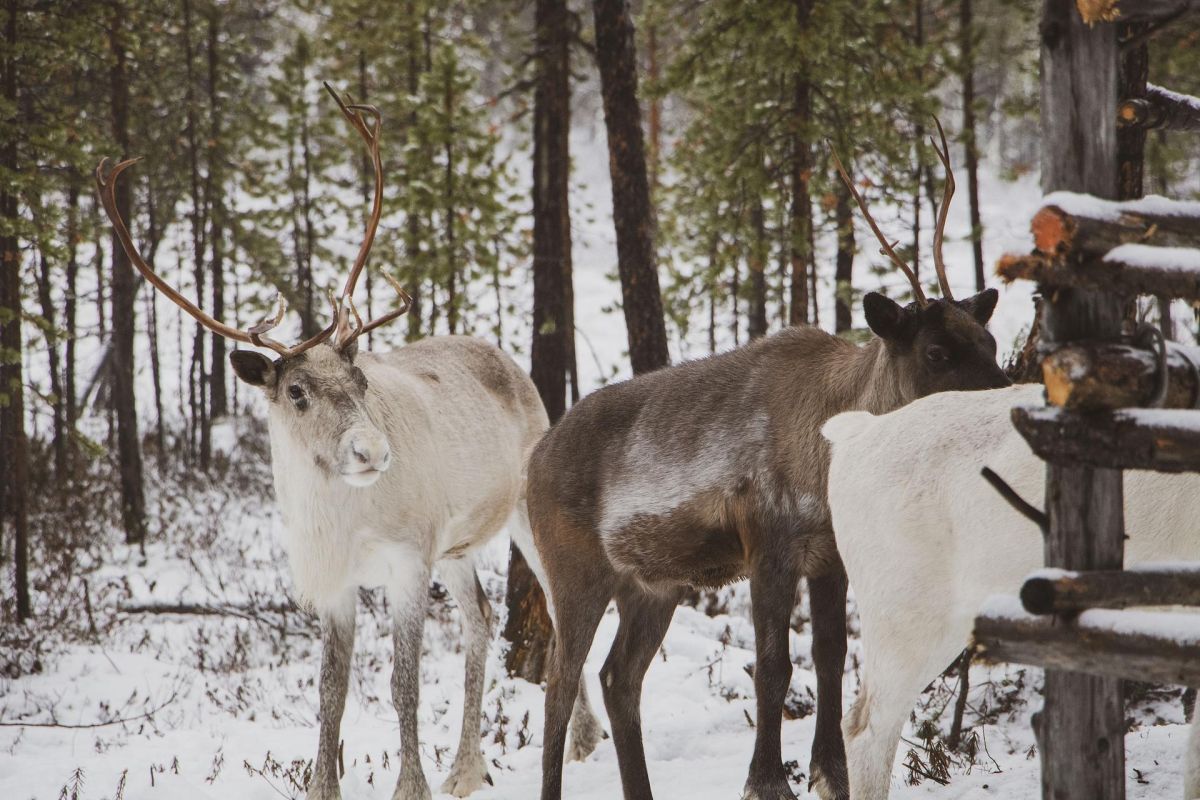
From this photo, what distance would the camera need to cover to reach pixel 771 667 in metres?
4.81

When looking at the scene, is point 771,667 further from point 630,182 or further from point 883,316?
point 630,182

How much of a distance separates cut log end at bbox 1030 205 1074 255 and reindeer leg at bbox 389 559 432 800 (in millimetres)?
4178

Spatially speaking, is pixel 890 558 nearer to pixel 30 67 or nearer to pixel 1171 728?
pixel 1171 728

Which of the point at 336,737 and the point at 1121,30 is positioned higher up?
the point at 1121,30

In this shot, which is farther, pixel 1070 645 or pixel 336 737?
pixel 336 737

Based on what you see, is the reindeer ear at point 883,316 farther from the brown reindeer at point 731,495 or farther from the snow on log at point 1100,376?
the snow on log at point 1100,376

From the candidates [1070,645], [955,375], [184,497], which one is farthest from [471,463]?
[184,497]

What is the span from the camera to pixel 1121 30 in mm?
3014

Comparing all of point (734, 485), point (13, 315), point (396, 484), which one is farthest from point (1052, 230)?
point (13, 315)

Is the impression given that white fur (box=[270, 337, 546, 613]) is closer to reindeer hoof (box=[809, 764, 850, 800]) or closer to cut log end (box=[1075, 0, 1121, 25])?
reindeer hoof (box=[809, 764, 850, 800])

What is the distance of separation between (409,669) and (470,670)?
970 mm

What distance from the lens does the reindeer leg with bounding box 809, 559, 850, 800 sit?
5.04 metres

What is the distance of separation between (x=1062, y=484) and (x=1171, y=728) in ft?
9.93

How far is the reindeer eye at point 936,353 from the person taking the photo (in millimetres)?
4852
